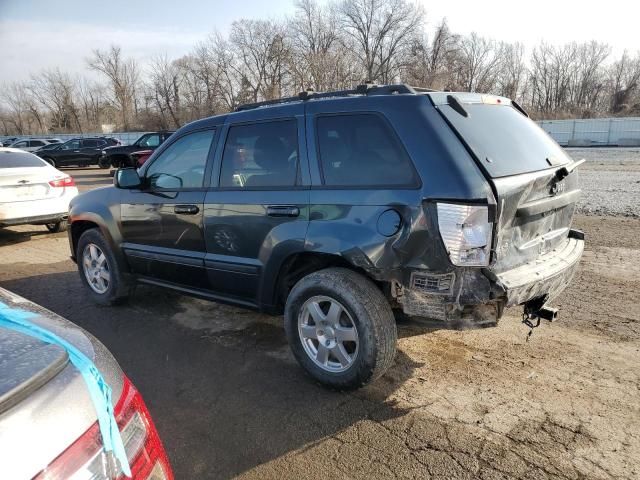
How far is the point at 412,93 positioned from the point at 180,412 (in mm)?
2579

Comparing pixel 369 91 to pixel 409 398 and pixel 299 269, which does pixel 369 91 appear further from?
pixel 409 398

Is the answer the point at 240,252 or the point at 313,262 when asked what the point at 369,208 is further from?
Answer: the point at 240,252

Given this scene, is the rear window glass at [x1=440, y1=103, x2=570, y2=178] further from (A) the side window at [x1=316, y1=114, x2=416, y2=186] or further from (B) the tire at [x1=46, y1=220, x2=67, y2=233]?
(B) the tire at [x1=46, y1=220, x2=67, y2=233]

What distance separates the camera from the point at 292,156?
3457 millimetres

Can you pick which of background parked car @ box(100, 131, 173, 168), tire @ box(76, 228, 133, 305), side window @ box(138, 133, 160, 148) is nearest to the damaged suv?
tire @ box(76, 228, 133, 305)

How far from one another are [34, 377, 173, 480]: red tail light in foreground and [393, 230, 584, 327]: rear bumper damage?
173 cm

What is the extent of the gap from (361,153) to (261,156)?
2.99 ft

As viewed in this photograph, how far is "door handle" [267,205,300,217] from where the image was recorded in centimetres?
330

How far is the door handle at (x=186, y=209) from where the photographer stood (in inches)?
157

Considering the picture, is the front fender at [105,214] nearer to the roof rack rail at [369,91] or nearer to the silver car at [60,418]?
the roof rack rail at [369,91]

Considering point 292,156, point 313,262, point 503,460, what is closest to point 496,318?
point 503,460

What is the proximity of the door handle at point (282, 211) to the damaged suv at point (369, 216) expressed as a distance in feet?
0.03

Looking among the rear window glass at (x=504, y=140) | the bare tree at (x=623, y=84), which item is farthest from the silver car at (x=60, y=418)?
the bare tree at (x=623, y=84)

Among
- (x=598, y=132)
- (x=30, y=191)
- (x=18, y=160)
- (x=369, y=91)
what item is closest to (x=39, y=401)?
(x=369, y=91)
